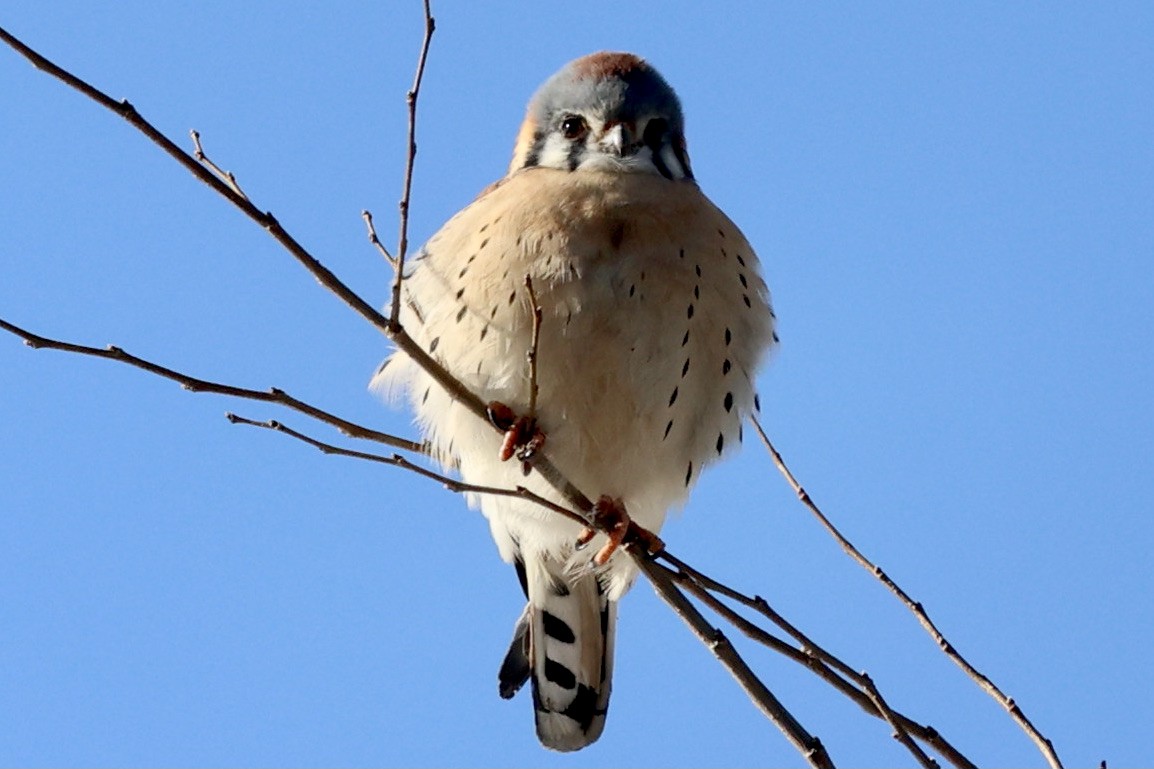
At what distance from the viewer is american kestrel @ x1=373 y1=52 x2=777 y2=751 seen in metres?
3.96

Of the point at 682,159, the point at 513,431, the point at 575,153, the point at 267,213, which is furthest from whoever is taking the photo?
the point at 682,159

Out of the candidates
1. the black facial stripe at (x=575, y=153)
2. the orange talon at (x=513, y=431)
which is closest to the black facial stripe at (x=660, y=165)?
the black facial stripe at (x=575, y=153)

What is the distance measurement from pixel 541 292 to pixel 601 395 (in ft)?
1.11

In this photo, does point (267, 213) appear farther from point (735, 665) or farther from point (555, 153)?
point (555, 153)

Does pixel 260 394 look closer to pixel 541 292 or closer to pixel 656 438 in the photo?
pixel 541 292

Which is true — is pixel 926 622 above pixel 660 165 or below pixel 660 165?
below

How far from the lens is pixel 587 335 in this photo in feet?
12.9

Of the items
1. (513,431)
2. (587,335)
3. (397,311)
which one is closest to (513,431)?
(513,431)

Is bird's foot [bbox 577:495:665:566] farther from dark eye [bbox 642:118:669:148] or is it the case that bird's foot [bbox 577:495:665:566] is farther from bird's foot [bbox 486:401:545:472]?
dark eye [bbox 642:118:669:148]

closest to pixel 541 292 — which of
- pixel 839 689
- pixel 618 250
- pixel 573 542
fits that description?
pixel 618 250

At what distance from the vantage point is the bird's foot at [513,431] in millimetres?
3863

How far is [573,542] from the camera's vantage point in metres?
4.61

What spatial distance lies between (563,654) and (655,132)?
171cm

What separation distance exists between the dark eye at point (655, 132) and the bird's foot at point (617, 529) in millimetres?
1189
